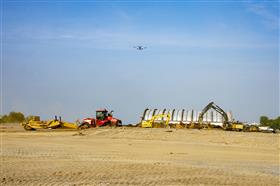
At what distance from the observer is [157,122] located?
43750 mm

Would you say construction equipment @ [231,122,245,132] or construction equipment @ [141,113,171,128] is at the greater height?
construction equipment @ [141,113,171,128]

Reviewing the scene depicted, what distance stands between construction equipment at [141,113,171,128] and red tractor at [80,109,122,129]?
2.66 m

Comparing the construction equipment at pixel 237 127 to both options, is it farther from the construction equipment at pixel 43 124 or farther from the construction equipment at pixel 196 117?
the construction equipment at pixel 43 124

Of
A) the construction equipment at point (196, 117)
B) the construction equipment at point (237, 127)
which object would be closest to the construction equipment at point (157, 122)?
the construction equipment at point (196, 117)

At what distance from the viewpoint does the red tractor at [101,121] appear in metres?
41.5

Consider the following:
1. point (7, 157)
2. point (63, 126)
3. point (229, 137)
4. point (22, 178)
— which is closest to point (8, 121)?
point (63, 126)

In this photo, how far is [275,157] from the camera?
19.6 meters

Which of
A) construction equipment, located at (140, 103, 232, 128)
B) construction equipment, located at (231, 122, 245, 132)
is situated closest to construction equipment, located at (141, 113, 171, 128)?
construction equipment, located at (140, 103, 232, 128)

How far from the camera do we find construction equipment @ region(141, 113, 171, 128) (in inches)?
1644

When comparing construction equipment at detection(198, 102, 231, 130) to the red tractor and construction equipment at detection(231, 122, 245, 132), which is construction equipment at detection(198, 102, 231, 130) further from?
the red tractor

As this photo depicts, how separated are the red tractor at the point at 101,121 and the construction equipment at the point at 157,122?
2.66 metres

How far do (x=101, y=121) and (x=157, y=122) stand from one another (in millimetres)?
5669

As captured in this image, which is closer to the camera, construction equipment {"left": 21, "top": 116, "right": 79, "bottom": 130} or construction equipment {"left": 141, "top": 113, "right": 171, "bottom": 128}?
construction equipment {"left": 21, "top": 116, "right": 79, "bottom": 130}

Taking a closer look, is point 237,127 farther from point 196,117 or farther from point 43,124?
point 43,124
